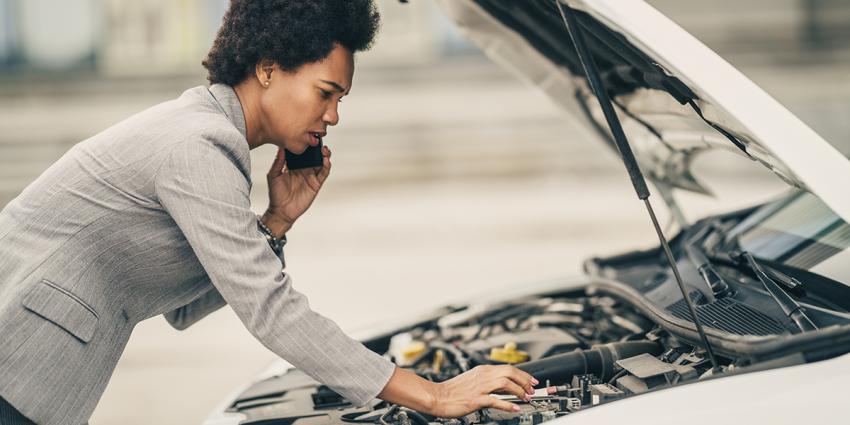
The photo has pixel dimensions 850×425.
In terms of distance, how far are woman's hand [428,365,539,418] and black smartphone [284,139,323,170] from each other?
78 cm

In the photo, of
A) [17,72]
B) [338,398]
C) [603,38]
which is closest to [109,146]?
[338,398]

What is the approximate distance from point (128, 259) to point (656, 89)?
1293 millimetres

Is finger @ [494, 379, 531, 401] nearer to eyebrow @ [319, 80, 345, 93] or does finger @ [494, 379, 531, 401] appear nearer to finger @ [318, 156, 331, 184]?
eyebrow @ [319, 80, 345, 93]

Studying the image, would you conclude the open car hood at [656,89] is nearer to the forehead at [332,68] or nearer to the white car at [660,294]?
the white car at [660,294]

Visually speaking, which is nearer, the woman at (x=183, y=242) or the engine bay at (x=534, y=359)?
the woman at (x=183, y=242)

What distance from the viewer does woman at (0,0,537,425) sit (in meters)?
1.87

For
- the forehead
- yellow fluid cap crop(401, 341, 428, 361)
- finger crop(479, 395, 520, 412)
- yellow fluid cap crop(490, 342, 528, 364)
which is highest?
the forehead

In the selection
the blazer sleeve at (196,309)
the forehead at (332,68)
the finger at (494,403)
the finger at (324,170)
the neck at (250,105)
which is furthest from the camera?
the finger at (324,170)

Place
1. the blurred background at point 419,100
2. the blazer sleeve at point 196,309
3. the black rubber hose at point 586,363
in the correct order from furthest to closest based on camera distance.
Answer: the blurred background at point 419,100
the blazer sleeve at point 196,309
the black rubber hose at point 586,363

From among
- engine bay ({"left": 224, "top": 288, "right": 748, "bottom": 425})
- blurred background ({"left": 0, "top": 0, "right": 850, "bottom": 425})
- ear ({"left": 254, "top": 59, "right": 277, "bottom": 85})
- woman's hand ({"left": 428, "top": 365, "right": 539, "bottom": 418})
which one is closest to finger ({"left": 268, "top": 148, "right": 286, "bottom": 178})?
ear ({"left": 254, "top": 59, "right": 277, "bottom": 85})

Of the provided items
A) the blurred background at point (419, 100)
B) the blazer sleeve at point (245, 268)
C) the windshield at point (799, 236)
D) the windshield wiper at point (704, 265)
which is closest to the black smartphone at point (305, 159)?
the blazer sleeve at point (245, 268)

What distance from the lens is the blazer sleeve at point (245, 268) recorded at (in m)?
1.85

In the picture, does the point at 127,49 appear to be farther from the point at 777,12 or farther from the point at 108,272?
the point at 108,272

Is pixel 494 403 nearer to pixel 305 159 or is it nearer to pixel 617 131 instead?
pixel 617 131
